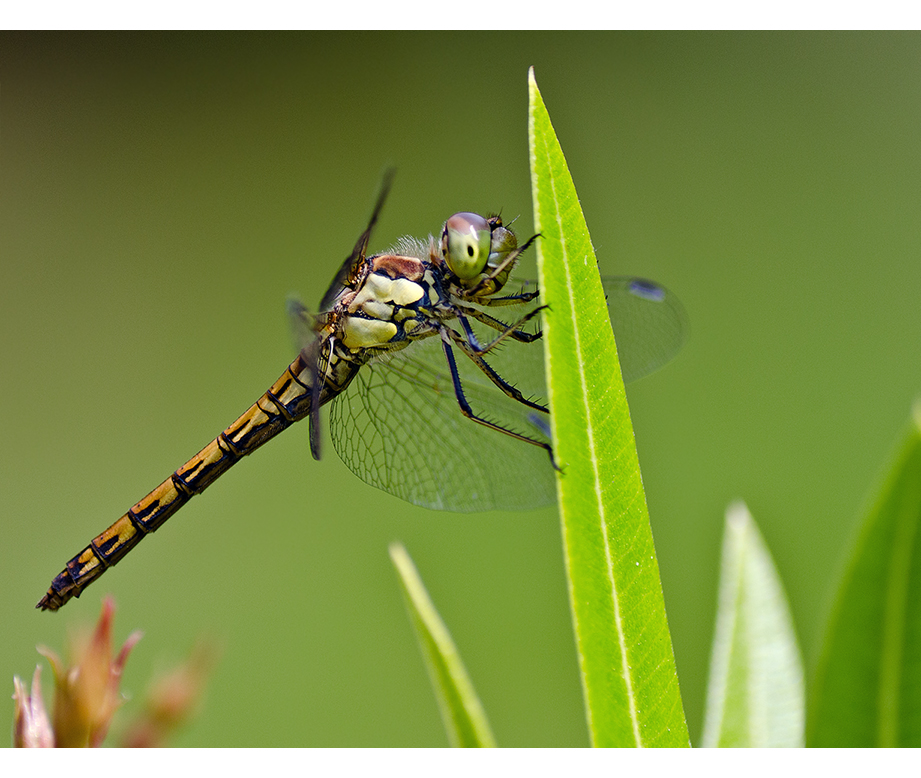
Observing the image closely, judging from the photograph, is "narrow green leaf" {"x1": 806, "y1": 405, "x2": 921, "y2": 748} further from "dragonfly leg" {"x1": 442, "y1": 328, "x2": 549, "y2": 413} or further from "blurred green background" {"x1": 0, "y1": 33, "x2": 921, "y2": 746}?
"blurred green background" {"x1": 0, "y1": 33, "x2": 921, "y2": 746}

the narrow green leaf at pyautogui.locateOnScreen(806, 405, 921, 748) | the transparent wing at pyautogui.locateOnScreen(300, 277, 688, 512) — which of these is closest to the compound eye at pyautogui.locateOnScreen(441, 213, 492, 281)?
the transparent wing at pyautogui.locateOnScreen(300, 277, 688, 512)

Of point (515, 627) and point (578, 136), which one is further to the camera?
point (578, 136)

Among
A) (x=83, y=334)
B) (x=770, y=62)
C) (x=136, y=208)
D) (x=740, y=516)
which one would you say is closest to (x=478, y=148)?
(x=770, y=62)

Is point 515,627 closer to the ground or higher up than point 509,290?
closer to the ground

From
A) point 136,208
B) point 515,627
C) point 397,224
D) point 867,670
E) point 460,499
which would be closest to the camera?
point 867,670

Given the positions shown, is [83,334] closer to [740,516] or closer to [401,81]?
[401,81]

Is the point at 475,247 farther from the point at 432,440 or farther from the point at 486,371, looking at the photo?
the point at 432,440

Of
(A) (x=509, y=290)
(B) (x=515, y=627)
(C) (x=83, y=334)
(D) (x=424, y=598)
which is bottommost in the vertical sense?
(B) (x=515, y=627)
